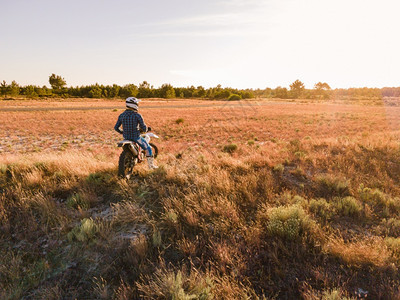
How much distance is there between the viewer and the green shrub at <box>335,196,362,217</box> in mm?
4616

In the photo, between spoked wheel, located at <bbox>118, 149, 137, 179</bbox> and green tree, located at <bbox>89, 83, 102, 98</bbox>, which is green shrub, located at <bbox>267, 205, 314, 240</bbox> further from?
green tree, located at <bbox>89, 83, 102, 98</bbox>

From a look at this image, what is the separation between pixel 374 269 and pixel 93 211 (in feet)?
17.9

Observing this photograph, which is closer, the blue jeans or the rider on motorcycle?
Answer: the rider on motorcycle

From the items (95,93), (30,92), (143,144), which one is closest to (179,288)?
(143,144)

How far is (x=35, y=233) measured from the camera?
13.8 ft

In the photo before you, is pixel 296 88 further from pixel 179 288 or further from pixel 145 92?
pixel 179 288

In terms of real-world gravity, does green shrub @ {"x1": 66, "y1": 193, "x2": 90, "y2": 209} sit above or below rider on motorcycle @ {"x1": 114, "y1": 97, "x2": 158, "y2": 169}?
below

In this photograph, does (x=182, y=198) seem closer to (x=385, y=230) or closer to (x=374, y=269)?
(x=374, y=269)

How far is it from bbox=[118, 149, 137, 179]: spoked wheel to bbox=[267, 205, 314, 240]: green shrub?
4.21 m

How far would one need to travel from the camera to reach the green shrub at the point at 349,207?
4616 mm

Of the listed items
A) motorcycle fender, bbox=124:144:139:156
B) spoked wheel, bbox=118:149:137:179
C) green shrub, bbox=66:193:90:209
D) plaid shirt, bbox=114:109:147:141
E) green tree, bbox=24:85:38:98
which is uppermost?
green tree, bbox=24:85:38:98

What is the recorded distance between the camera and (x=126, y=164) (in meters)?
6.38

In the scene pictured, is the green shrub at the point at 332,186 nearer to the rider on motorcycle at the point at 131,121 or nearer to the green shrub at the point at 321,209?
the green shrub at the point at 321,209

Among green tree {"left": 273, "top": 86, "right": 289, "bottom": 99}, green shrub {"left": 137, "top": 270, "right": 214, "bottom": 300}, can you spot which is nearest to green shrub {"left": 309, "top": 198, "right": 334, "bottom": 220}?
green shrub {"left": 137, "top": 270, "right": 214, "bottom": 300}
